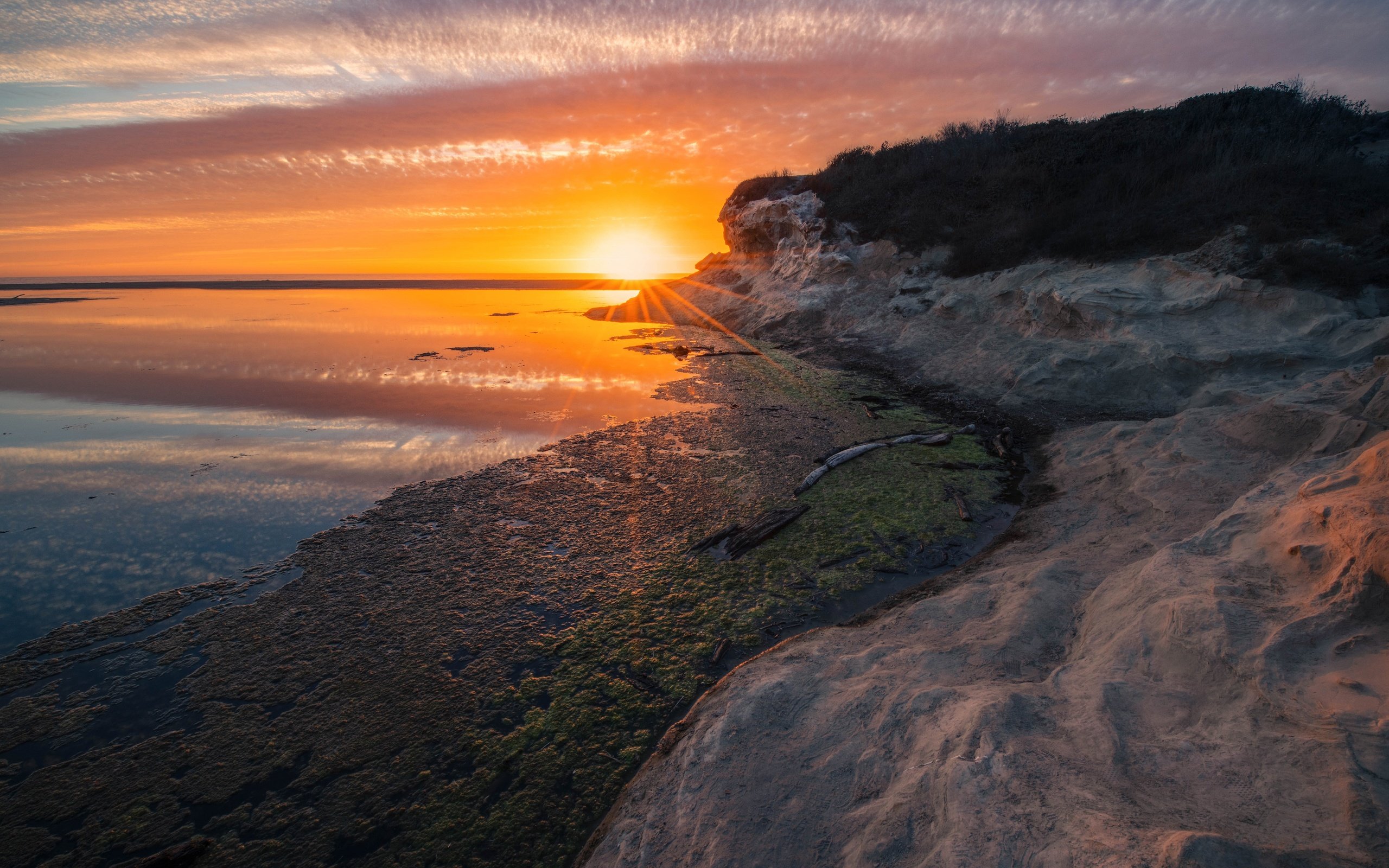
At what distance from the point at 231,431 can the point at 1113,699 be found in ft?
68.3

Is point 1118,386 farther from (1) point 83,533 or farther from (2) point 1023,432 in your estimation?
(1) point 83,533

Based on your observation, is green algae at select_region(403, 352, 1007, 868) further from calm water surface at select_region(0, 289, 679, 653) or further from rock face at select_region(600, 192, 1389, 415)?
calm water surface at select_region(0, 289, 679, 653)

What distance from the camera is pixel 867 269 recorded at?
3058 cm

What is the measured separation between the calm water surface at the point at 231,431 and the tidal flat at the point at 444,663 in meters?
1.28

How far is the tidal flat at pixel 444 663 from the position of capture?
5.28 metres

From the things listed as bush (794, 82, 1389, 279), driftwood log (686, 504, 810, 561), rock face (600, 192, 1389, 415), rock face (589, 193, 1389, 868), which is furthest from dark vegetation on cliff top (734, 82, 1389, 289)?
driftwood log (686, 504, 810, 561)

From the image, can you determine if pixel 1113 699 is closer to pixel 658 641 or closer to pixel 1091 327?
pixel 658 641

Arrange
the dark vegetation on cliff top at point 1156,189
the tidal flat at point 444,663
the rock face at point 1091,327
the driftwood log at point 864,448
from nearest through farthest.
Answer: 1. the tidal flat at point 444,663
2. the driftwood log at point 864,448
3. the rock face at point 1091,327
4. the dark vegetation on cliff top at point 1156,189

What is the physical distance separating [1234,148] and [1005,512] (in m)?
22.6

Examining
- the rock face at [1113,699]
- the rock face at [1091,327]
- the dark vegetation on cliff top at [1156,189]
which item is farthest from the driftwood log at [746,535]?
the dark vegetation on cliff top at [1156,189]

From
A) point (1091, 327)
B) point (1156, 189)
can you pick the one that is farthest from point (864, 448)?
point (1156, 189)

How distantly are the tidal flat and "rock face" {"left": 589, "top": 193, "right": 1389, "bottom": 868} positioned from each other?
0.92 meters

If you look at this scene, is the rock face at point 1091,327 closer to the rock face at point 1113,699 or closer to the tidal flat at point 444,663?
the rock face at point 1113,699

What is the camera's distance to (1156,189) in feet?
74.0
